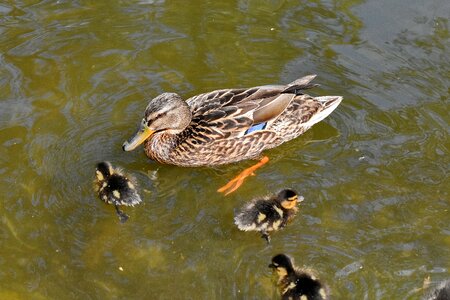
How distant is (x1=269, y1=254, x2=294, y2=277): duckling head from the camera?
13.5 ft

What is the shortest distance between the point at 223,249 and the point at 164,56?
90.9 inches

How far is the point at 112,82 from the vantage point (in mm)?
5812

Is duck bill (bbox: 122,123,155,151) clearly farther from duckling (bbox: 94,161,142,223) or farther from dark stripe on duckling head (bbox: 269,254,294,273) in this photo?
dark stripe on duckling head (bbox: 269,254,294,273)

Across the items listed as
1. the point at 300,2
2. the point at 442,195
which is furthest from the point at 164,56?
the point at 442,195

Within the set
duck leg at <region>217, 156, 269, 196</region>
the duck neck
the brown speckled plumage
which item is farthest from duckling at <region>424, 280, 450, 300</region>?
→ the duck neck

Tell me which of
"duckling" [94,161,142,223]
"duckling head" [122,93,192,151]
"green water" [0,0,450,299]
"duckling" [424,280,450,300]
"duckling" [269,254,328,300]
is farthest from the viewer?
"duckling head" [122,93,192,151]

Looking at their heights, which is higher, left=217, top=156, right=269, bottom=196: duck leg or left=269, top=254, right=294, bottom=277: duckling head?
left=269, top=254, right=294, bottom=277: duckling head

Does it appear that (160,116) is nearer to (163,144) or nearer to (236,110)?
(163,144)

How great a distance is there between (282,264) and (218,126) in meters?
1.40

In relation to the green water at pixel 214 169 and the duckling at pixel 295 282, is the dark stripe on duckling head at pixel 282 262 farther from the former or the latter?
the green water at pixel 214 169

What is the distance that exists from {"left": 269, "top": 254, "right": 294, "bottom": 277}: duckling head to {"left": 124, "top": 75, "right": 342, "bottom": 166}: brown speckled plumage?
1227 millimetres

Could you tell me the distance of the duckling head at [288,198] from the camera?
4488mm

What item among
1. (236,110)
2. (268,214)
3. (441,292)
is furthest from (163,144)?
(441,292)

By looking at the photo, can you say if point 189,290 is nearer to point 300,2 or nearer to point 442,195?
point 442,195
